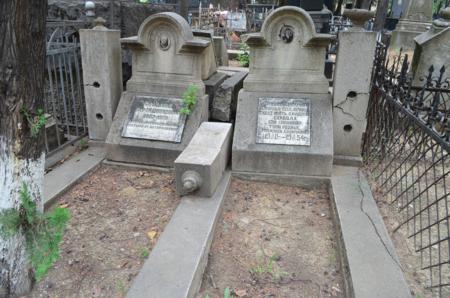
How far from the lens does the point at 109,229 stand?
3209 mm

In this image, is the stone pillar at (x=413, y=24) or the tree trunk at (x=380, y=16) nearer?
the stone pillar at (x=413, y=24)

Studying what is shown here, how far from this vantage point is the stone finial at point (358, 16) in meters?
3.96

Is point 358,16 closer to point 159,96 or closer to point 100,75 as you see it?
point 159,96

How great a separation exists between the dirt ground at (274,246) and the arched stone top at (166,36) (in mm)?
1724

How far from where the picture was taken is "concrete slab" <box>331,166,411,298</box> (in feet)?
7.95

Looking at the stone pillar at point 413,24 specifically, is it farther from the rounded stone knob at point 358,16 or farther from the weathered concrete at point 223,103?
the weathered concrete at point 223,103

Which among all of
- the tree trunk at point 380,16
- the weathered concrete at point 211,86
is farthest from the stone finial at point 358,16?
the tree trunk at point 380,16

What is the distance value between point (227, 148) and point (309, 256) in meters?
1.65

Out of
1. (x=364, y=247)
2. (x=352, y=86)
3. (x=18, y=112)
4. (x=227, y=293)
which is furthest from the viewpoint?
(x=352, y=86)

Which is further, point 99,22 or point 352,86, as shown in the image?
point 99,22

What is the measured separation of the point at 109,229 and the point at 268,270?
141 cm

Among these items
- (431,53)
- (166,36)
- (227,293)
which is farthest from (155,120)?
(431,53)

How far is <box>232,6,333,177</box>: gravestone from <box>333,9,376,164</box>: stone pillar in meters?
0.18

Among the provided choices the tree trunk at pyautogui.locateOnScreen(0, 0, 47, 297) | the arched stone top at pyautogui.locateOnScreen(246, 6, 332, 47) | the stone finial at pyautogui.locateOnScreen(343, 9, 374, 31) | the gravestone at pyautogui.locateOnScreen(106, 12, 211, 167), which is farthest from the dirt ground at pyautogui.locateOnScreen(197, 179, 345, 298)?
the stone finial at pyautogui.locateOnScreen(343, 9, 374, 31)
